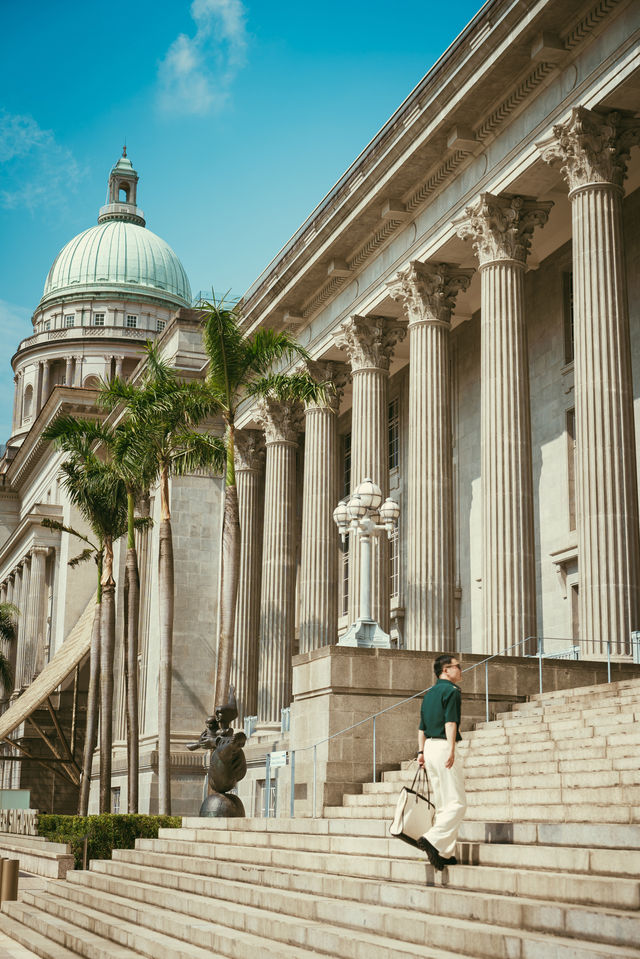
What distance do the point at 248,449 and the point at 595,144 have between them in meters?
22.6

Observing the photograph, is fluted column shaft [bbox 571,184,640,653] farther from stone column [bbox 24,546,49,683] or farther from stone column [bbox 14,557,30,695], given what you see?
stone column [bbox 14,557,30,695]

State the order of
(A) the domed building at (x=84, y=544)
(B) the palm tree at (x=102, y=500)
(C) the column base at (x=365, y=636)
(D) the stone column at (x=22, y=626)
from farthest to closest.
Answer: (D) the stone column at (x=22, y=626), (A) the domed building at (x=84, y=544), (B) the palm tree at (x=102, y=500), (C) the column base at (x=365, y=636)

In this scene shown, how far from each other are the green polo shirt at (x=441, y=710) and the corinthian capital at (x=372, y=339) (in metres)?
24.2

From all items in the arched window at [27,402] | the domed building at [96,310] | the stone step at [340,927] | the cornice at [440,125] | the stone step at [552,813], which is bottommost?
the stone step at [340,927]

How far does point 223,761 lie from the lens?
21656 millimetres

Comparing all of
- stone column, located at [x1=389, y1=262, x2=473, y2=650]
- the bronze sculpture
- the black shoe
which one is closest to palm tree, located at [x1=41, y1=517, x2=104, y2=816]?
stone column, located at [x1=389, y1=262, x2=473, y2=650]

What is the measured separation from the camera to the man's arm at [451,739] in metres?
9.77

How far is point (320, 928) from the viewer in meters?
10.0

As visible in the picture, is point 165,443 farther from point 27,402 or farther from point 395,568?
point 27,402

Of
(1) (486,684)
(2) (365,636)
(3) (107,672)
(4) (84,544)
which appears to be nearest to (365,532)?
(2) (365,636)

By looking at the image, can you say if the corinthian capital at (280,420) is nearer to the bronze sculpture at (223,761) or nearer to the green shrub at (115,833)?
the green shrub at (115,833)

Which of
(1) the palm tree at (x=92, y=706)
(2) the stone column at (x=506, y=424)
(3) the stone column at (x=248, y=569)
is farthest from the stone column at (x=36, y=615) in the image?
(2) the stone column at (x=506, y=424)

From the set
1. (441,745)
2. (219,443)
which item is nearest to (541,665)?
(441,745)

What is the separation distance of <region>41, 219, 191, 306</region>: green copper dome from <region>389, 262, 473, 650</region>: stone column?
2949 inches
